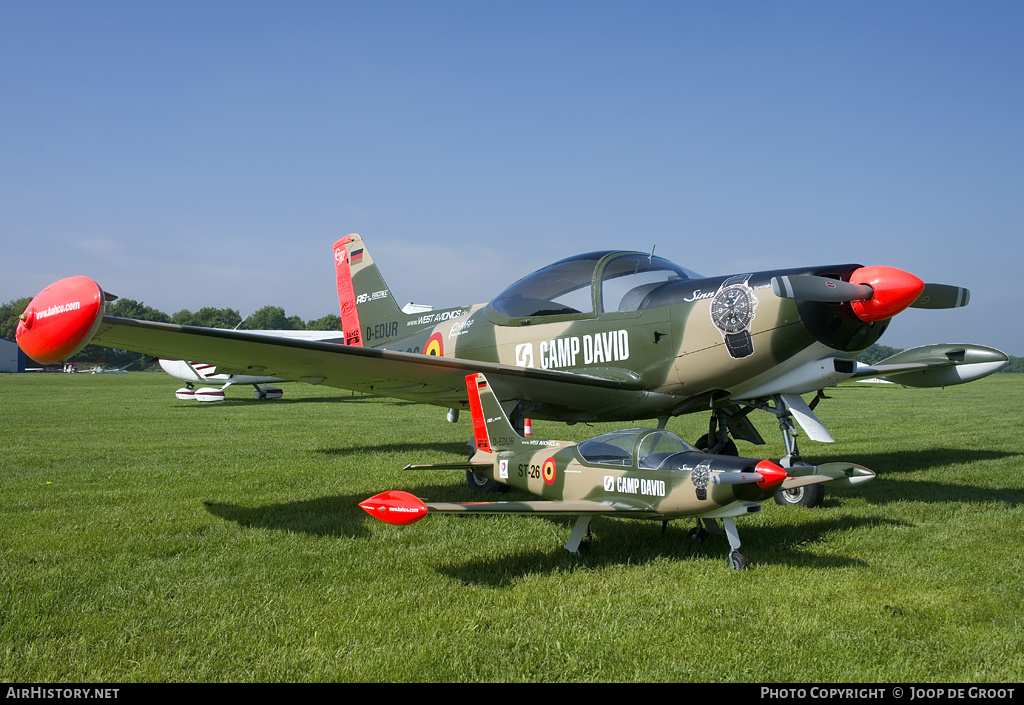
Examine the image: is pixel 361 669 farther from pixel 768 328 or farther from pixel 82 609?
pixel 768 328

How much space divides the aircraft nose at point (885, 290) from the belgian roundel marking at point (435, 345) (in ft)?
18.5

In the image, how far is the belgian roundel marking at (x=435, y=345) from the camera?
10523 millimetres

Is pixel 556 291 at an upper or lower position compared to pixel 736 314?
upper

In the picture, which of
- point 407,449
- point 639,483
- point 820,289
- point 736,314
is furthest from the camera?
point 407,449

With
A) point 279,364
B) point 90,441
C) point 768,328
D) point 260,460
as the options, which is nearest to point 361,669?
point 279,364

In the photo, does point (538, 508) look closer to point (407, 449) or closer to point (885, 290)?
point (885, 290)

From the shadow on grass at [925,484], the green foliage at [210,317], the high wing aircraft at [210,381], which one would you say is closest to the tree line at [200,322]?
the green foliage at [210,317]

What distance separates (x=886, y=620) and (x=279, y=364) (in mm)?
5932

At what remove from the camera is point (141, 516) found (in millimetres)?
7293

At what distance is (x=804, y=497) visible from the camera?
8008 millimetres

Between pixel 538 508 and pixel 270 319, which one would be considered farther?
pixel 270 319

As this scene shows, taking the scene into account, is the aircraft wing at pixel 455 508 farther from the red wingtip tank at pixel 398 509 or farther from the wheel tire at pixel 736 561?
the wheel tire at pixel 736 561

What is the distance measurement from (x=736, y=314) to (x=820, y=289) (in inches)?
37.5

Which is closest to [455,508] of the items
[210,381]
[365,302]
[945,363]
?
[365,302]
